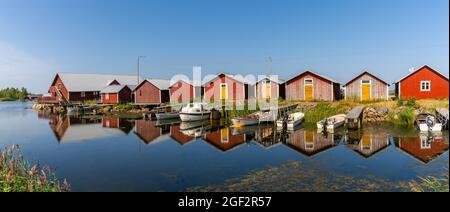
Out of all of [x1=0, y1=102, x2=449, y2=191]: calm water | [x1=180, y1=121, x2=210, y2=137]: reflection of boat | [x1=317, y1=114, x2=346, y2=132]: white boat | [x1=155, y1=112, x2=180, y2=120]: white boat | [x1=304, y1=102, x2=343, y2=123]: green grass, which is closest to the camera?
[x1=0, y1=102, x2=449, y2=191]: calm water

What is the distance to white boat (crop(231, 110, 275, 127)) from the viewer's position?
2467 cm

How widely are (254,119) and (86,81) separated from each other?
136 ft

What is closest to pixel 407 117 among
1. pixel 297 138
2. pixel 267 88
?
pixel 297 138

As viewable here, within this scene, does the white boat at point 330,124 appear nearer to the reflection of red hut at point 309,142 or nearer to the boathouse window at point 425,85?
the reflection of red hut at point 309,142

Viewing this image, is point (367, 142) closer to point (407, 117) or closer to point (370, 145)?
point (370, 145)

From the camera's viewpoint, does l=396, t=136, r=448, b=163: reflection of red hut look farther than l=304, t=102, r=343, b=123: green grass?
No

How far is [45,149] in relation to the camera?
57.2ft

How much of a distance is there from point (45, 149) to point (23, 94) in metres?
102

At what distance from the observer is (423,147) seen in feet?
49.7

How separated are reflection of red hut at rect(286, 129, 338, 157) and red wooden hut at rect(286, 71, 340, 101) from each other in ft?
38.9

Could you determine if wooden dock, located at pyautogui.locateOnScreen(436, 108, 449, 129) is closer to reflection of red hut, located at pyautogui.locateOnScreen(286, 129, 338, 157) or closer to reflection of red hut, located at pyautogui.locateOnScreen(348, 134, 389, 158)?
reflection of red hut, located at pyautogui.locateOnScreen(348, 134, 389, 158)

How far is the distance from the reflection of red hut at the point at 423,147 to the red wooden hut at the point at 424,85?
14.2m

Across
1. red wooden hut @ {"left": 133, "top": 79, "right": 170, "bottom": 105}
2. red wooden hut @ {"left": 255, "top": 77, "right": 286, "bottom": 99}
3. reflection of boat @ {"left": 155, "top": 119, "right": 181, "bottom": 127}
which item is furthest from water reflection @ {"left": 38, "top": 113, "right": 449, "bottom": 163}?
red wooden hut @ {"left": 133, "top": 79, "right": 170, "bottom": 105}
